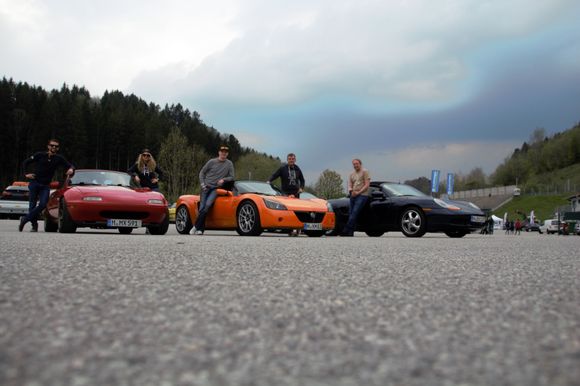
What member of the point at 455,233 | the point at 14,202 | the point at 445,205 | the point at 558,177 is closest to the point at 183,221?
the point at 445,205

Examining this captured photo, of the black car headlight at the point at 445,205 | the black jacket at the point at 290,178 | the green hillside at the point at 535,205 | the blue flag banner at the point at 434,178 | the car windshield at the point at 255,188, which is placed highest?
the green hillside at the point at 535,205

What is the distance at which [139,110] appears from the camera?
341ft

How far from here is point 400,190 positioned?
550 inches

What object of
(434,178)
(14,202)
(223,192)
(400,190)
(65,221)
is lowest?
(65,221)

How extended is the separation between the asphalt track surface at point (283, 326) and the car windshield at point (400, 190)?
30.0 ft

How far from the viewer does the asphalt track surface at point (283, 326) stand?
1.77 m

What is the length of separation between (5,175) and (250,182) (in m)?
90.7

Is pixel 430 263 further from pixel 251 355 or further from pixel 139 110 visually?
pixel 139 110

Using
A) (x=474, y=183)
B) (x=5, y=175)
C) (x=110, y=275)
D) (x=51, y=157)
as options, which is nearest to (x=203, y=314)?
(x=110, y=275)

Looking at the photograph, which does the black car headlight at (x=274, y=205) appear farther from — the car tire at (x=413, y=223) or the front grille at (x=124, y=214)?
the car tire at (x=413, y=223)

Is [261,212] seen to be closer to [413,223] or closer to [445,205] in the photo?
[413,223]

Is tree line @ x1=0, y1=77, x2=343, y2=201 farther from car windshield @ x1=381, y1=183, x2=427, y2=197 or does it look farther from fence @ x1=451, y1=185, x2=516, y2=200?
car windshield @ x1=381, y1=183, x2=427, y2=197

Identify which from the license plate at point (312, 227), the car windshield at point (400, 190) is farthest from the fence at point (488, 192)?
the license plate at point (312, 227)

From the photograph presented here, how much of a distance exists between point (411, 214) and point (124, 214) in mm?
6072
